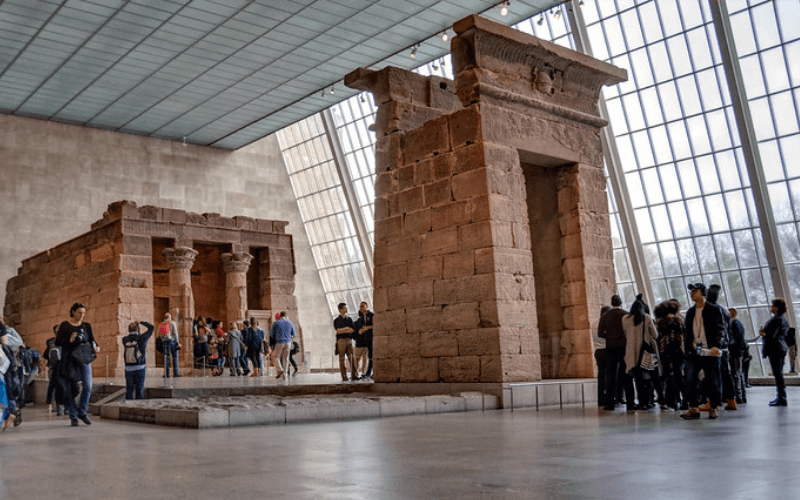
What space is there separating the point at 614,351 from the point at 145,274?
16.1m

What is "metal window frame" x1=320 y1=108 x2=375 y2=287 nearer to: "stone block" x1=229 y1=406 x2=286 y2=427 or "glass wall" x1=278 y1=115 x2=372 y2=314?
"glass wall" x1=278 y1=115 x2=372 y2=314

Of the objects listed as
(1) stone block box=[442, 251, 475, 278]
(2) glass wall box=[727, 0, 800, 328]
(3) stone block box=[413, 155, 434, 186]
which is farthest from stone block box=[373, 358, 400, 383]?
(2) glass wall box=[727, 0, 800, 328]

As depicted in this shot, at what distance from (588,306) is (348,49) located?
1681 centimetres

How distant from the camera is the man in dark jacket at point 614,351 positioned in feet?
34.8

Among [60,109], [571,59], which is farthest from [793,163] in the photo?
[60,109]

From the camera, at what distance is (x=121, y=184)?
35375 millimetres

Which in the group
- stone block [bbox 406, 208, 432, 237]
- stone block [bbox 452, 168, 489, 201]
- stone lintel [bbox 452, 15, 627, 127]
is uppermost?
stone lintel [bbox 452, 15, 627, 127]

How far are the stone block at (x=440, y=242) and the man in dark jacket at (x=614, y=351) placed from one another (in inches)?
111

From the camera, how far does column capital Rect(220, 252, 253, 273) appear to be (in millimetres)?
25312

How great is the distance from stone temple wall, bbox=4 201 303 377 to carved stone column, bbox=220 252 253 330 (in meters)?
0.03

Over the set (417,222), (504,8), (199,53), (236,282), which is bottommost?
(417,222)

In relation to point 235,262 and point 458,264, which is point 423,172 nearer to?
point 458,264

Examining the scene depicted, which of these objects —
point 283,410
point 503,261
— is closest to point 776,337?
point 503,261

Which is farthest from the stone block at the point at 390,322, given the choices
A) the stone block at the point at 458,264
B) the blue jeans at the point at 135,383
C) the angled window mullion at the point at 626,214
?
the angled window mullion at the point at 626,214
